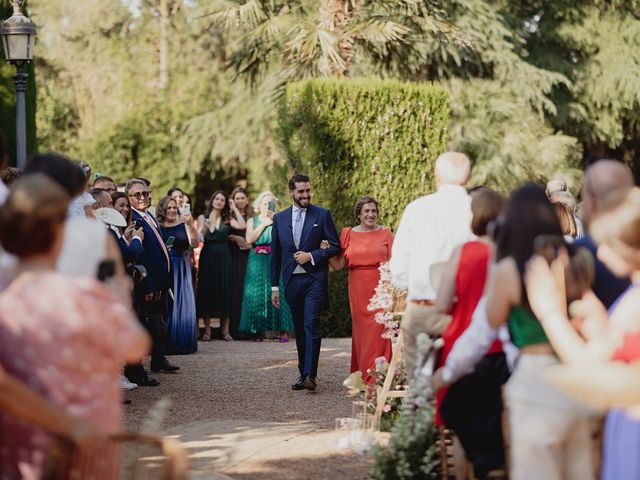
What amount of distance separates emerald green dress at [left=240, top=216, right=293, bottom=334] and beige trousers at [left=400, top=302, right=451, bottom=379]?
8.37 metres

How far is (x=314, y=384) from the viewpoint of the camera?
10156 mm

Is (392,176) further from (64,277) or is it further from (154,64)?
(154,64)

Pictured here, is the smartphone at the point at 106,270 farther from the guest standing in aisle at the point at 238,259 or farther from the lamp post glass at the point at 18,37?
the guest standing in aisle at the point at 238,259

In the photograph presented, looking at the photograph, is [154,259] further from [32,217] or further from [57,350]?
[57,350]

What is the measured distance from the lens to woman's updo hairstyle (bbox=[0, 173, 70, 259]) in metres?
3.48

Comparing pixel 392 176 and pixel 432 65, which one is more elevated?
pixel 432 65

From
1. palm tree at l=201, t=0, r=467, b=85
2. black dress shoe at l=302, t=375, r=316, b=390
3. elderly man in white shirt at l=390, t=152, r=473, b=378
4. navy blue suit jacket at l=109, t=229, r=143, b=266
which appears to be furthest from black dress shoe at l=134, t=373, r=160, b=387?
palm tree at l=201, t=0, r=467, b=85

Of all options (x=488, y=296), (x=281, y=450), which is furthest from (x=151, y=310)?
(x=488, y=296)

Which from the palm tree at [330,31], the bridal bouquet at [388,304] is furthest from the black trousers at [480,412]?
the palm tree at [330,31]

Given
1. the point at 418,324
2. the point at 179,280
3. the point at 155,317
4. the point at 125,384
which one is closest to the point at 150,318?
the point at 155,317

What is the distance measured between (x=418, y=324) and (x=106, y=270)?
3.15m

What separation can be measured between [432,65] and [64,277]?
73.6 ft

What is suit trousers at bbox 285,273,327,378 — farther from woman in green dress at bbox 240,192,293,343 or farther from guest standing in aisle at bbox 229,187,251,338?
guest standing in aisle at bbox 229,187,251,338

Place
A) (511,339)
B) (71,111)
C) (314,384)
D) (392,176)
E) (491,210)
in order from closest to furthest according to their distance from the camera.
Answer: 1. (511,339)
2. (491,210)
3. (314,384)
4. (392,176)
5. (71,111)
